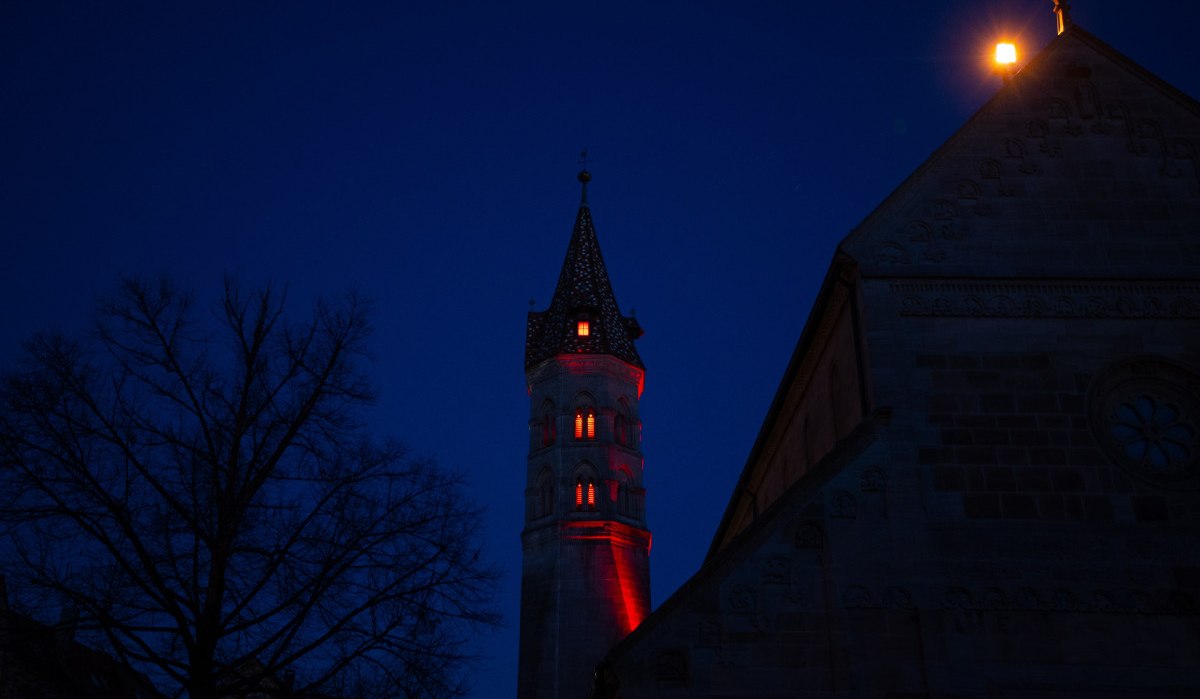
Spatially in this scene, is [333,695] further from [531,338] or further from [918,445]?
[531,338]

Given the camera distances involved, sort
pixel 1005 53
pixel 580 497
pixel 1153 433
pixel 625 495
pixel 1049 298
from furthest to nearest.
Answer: pixel 625 495, pixel 580 497, pixel 1005 53, pixel 1049 298, pixel 1153 433

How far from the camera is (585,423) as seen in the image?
4900 cm

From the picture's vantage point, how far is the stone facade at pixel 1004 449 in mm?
12961

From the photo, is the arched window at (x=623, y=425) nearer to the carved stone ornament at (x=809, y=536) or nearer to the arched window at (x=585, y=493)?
the arched window at (x=585, y=493)

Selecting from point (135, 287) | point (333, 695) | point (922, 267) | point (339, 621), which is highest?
point (922, 267)

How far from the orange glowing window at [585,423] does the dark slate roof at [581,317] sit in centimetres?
283

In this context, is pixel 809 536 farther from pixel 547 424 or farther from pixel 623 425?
pixel 547 424

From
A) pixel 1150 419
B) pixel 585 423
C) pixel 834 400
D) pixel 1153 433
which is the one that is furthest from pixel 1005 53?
pixel 585 423

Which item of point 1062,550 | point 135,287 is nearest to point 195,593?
point 135,287

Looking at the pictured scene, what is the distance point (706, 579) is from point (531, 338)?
41.6 meters

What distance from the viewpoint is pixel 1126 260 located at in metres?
15.6

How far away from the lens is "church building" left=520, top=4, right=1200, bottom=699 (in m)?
13.0

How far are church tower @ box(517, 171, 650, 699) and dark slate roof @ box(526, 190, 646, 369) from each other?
6 centimetres

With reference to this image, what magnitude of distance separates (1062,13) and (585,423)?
3352 centimetres
